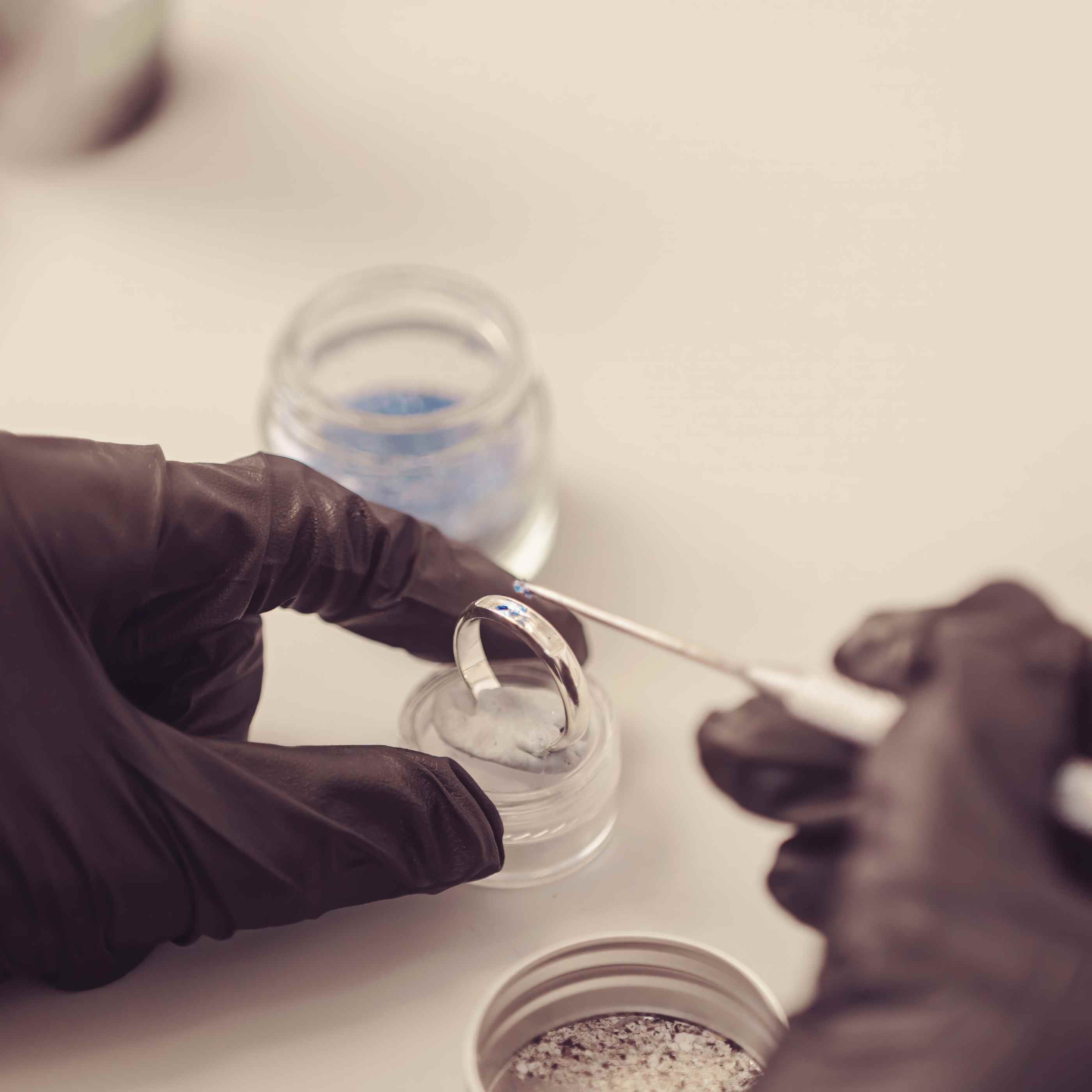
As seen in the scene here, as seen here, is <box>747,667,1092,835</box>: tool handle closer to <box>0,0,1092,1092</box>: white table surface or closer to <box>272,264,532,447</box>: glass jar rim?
<box>0,0,1092,1092</box>: white table surface

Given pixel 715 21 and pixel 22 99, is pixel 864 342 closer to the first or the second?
pixel 715 21

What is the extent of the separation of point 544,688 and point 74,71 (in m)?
1.13

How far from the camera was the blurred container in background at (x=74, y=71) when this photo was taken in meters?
1.72

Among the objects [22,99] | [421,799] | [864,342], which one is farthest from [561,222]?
[421,799]

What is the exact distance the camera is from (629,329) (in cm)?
166

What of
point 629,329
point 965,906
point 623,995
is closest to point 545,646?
point 623,995

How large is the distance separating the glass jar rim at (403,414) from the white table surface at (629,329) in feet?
0.59

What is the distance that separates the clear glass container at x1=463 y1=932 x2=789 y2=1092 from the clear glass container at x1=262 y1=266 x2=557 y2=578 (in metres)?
0.47

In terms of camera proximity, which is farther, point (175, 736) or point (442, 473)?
point (442, 473)

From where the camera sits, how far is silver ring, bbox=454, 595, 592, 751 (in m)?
1.02

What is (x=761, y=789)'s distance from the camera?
2.93ft

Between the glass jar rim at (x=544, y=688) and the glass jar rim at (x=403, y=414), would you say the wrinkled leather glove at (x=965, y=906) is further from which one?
the glass jar rim at (x=403, y=414)

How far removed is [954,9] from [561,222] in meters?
0.77

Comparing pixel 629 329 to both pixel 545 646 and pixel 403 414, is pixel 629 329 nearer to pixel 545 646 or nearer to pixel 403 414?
pixel 403 414
